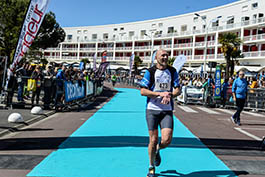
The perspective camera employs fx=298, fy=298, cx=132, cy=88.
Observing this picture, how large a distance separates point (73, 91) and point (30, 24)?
16.9 ft

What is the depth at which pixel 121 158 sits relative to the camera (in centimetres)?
550

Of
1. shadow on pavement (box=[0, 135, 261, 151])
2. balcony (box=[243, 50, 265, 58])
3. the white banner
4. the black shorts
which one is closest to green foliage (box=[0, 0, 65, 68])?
the white banner

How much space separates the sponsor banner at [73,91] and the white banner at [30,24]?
3.54 m

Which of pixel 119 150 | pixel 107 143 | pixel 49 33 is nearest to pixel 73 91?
pixel 107 143

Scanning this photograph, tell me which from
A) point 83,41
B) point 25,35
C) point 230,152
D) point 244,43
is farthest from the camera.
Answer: point 83,41

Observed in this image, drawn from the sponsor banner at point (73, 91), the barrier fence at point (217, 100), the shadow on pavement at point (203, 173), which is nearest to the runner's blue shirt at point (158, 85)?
the shadow on pavement at point (203, 173)

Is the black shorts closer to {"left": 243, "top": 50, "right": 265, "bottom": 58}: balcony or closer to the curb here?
the curb

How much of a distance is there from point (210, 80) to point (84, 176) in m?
14.7

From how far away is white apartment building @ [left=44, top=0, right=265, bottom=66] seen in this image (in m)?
49.5

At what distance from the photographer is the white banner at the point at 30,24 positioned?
8766 mm

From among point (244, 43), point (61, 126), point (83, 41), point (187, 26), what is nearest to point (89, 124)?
point (61, 126)

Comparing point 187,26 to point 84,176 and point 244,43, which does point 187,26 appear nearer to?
point 244,43

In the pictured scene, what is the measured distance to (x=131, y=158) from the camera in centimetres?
554

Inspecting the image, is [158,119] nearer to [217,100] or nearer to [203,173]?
[203,173]
